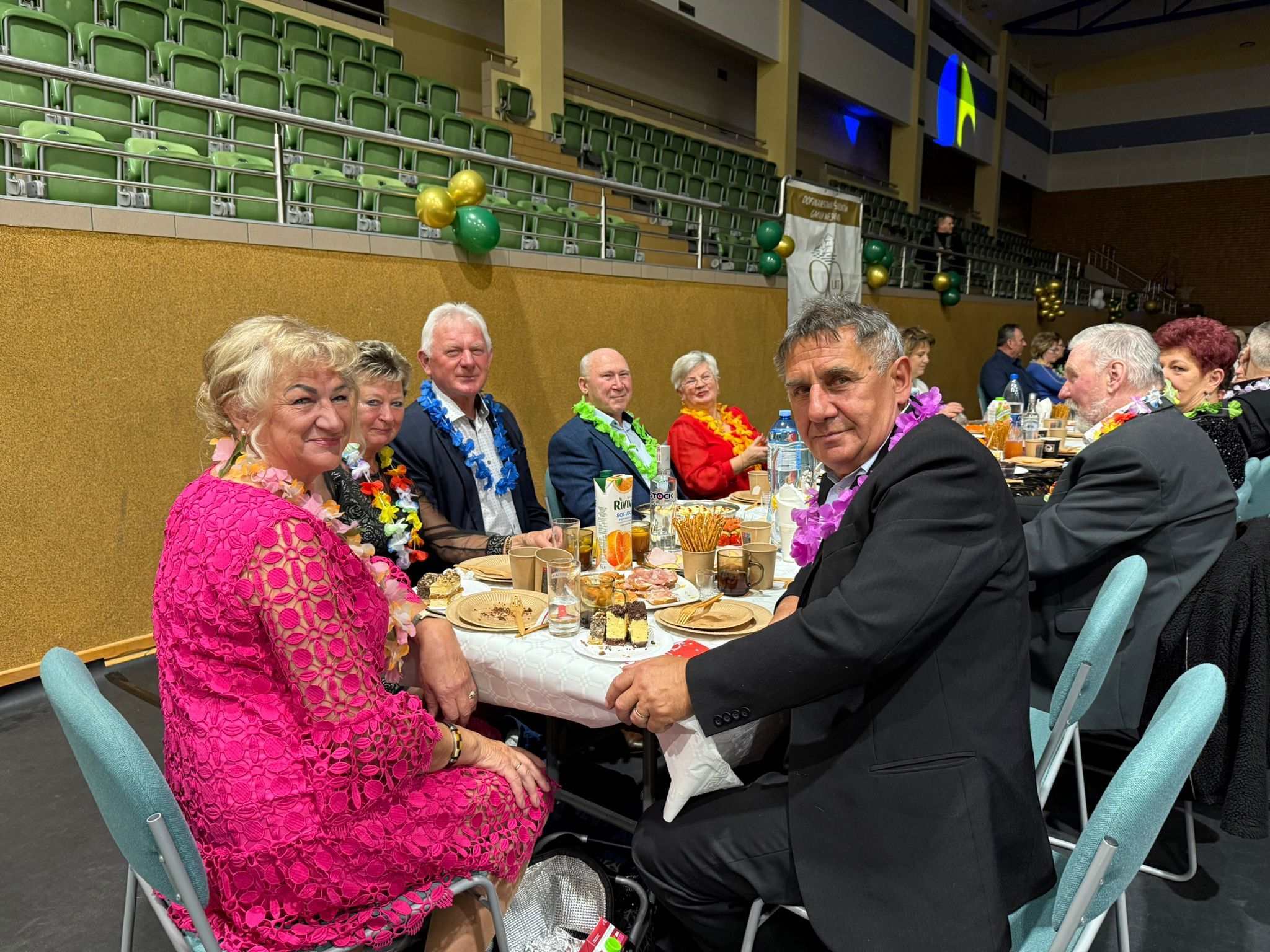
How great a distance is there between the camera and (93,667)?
346 cm

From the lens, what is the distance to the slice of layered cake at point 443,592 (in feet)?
6.40

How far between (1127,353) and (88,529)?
3.98 metres

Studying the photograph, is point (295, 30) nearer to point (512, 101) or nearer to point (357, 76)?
point (357, 76)

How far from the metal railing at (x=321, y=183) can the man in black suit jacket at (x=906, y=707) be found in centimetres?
339

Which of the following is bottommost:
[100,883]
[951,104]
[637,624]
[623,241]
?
[100,883]

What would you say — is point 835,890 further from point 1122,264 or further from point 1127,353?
point 1122,264

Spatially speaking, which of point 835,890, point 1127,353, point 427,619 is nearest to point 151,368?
point 427,619

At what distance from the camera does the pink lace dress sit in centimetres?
125

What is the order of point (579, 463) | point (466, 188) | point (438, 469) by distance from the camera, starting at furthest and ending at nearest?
point (466, 188), point (579, 463), point (438, 469)

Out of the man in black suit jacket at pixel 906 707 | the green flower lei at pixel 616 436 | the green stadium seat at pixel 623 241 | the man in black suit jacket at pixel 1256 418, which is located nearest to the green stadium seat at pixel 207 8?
the green stadium seat at pixel 623 241

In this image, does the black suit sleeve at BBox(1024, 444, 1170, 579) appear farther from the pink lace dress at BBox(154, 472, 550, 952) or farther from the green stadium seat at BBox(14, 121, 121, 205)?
the green stadium seat at BBox(14, 121, 121, 205)

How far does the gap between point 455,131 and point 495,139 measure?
44 cm

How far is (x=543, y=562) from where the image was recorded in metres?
1.97

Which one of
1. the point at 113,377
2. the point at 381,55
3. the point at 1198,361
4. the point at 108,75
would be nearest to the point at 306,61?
the point at 381,55
